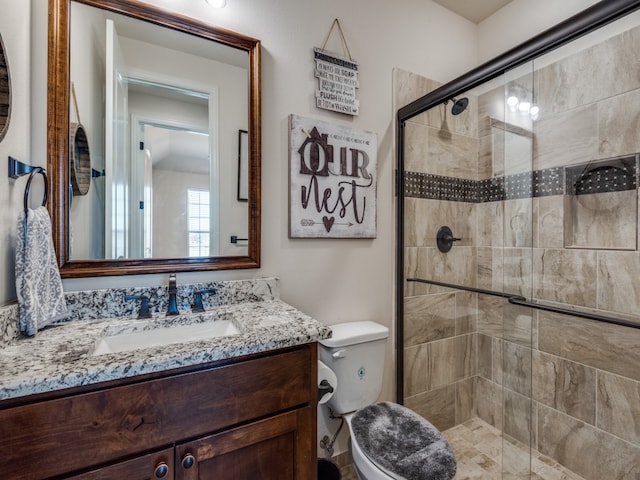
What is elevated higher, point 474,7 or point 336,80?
point 474,7

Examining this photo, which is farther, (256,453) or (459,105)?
(459,105)

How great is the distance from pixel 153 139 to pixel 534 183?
6.43 feet

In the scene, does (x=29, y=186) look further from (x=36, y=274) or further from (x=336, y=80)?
(x=336, y=80)

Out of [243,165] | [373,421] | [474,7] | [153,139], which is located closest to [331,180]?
[243,165]

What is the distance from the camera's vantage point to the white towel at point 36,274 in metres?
0.90

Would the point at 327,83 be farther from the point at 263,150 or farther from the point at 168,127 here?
the point at 168,127

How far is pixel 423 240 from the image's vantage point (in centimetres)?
185

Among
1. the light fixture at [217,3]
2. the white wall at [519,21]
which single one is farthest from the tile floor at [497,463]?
the white wall at [519,21]

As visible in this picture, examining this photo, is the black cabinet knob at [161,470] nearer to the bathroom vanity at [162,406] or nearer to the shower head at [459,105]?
the bathroom vanity at [162,406]

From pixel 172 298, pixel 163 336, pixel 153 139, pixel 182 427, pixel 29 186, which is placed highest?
pixel 153 139

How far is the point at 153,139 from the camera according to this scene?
123cm

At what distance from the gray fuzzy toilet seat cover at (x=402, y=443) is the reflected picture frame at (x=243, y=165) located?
3.54ft

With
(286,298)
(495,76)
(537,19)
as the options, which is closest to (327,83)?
(495,76)

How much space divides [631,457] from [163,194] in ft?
7.78
